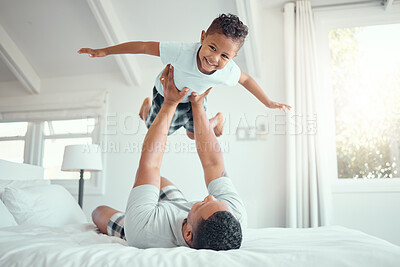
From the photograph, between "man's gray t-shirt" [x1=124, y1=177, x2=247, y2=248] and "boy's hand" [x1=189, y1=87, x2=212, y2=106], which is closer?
"man's gray t-shirt" [x1=124, y1=177, x2=247, y2=248]


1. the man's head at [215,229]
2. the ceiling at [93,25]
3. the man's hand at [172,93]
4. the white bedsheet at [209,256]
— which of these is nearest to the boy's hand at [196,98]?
the man's hand at [172,93]

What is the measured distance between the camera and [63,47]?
12.0 feet

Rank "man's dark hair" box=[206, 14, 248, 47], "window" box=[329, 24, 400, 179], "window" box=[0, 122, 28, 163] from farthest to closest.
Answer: "window" box=[0, 122, 28, 163]
"window" box=[329, 24, 400, 179]
"man's dark hair" box=[206, 14, 248, 47]

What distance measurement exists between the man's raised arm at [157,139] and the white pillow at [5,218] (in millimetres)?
774

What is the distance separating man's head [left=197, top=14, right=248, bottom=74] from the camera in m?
1.57

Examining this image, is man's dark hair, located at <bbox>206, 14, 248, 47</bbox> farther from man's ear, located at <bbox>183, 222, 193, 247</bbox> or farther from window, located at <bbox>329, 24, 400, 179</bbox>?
window, located at <bbox>329, 24, 400, 179</bbox>

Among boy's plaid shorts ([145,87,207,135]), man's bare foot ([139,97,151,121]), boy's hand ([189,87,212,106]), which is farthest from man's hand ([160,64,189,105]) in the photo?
man's bare foot ([139,97,151,121])

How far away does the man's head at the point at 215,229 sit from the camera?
3.76 feet

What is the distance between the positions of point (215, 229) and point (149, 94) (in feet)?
8.91

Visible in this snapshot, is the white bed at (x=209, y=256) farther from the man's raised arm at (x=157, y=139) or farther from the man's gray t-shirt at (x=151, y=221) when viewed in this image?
the man's raised arm at (x=157, y=139)

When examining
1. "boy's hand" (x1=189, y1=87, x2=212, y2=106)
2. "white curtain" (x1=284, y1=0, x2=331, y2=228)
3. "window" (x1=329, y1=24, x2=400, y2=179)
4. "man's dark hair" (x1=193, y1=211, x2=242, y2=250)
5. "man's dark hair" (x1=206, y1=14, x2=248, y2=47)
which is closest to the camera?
"man's dark hair" (x1=193, y1=211, x2=242, y2=250)

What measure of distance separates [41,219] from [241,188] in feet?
6.14

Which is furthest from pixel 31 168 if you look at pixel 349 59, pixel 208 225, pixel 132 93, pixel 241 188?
pixel 349 59

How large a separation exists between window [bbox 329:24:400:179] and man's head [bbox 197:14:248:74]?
7.06 feet
